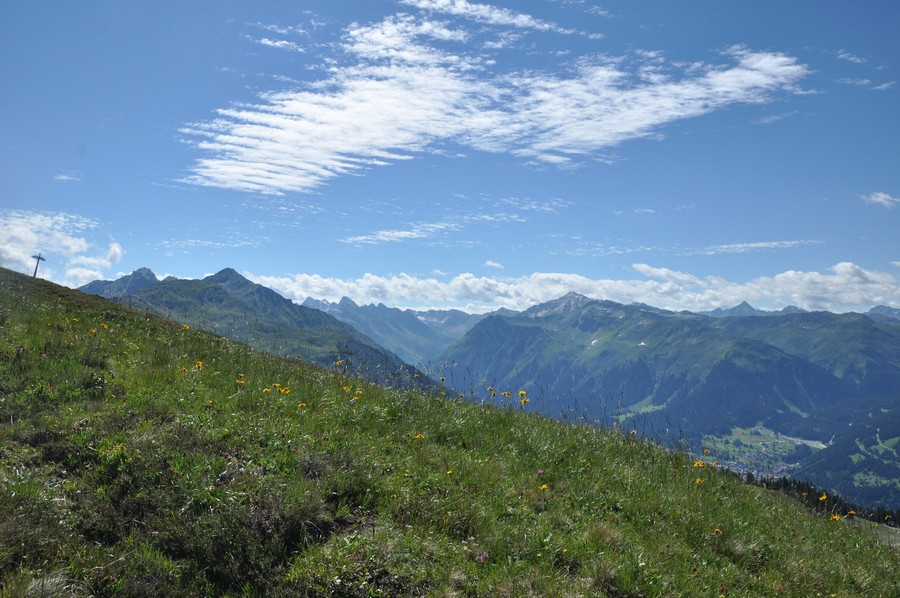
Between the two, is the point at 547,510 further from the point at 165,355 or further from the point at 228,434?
the point at 165,355

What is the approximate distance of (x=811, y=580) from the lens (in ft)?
24.4

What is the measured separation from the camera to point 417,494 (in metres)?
7.16

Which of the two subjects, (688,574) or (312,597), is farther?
(688,574)

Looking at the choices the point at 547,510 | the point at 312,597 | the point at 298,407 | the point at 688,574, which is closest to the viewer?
the point at 312,597

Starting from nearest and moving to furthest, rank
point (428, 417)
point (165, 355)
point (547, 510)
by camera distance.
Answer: point (547, 510), point (428, 417), point (165, 355)

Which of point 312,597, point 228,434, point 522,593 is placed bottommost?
point 312,597

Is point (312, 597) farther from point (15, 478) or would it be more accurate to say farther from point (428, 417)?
point (428, 417)

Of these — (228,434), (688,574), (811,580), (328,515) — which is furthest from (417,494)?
(811,580)

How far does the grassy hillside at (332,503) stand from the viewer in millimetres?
5535

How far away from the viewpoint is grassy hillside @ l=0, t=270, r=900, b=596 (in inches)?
218

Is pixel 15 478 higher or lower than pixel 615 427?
lower

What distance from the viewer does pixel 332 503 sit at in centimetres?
670

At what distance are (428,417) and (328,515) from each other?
397cm

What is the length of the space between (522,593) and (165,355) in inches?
348
